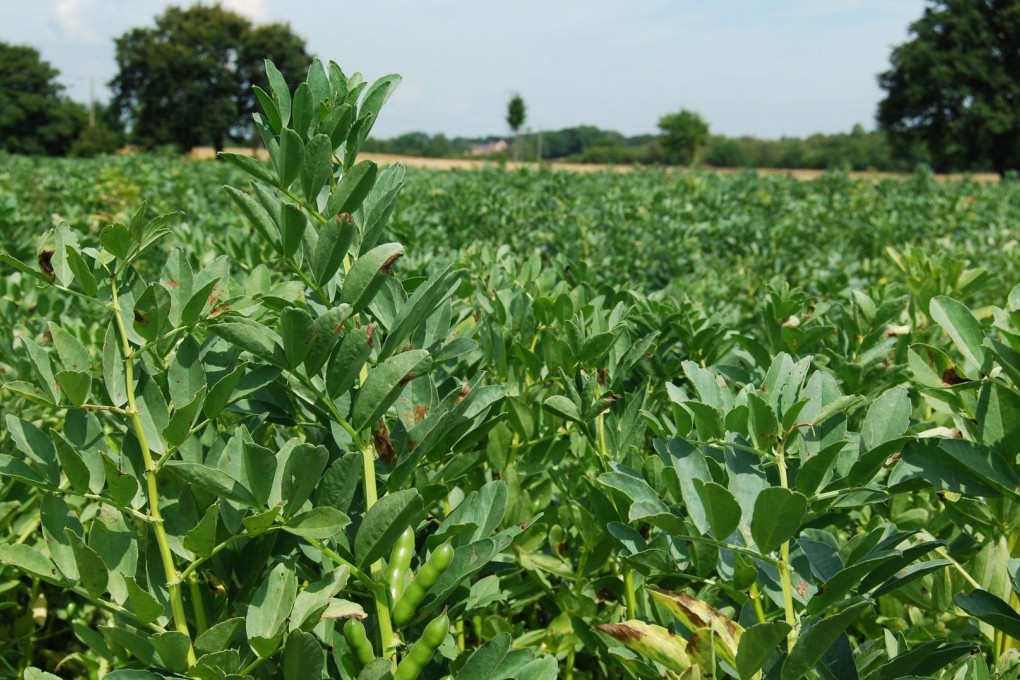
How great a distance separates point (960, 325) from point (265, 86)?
38603 millimetres

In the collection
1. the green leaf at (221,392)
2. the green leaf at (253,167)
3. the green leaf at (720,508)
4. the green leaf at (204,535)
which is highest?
the green leaf at (253,167)

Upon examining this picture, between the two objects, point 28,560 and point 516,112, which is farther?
point 516,112

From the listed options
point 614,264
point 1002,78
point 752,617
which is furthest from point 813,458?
point 1002,78

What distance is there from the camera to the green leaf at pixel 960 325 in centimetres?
101

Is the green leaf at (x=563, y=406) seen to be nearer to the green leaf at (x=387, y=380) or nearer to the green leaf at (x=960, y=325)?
the green leaf at (x=387, y=380)

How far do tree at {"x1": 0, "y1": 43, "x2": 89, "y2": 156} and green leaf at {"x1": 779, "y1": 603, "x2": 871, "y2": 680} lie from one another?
53218mm

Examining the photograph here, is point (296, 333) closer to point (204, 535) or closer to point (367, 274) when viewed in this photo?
point (367, 274)

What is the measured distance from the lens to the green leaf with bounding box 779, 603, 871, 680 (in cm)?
75

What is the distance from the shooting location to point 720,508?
0.82m

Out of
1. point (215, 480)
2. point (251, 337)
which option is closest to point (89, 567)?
point (215, 480)

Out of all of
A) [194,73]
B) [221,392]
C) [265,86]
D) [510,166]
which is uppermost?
[194,73]

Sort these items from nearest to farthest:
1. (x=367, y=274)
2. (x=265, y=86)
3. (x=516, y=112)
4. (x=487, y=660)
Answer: (x=487, y=660) < (x=367, y=274) < (x=265, y=86) < (x=516, y=112)

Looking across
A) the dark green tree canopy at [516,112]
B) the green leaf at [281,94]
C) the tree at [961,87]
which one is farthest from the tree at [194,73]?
the green leaf at [281,94]

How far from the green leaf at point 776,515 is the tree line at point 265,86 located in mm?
32603
